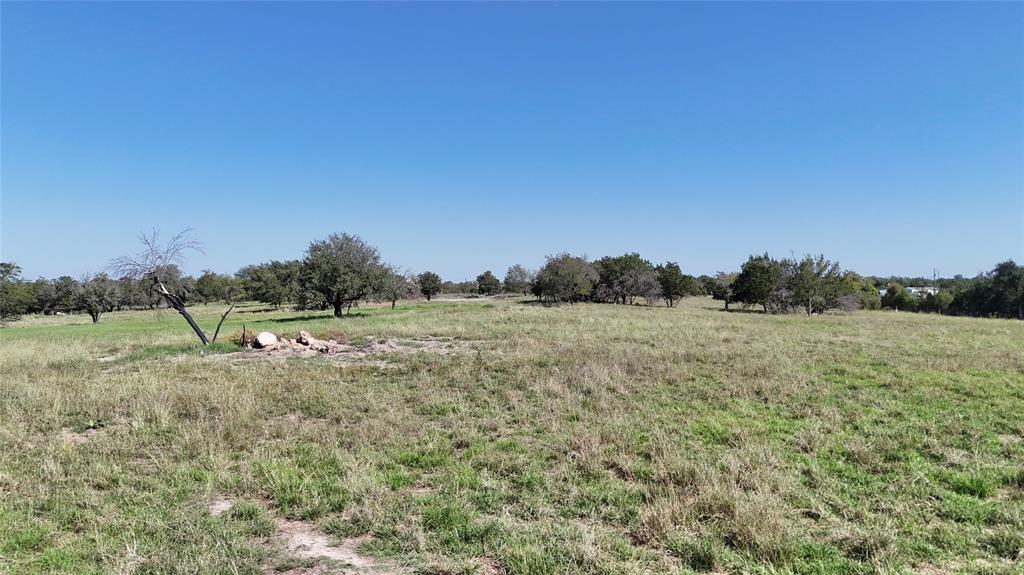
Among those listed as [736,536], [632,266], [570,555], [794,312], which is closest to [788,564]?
[736,536]

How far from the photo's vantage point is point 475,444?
22.6 ft

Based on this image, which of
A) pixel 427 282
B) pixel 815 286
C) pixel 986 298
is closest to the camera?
pixel 815 286

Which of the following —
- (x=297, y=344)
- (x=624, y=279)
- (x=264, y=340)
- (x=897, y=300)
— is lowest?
(x=297, y=344)

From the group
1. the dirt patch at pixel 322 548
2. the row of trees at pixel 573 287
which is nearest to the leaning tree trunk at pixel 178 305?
the row of trees at pixel 573 287

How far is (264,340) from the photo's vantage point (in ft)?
58.2

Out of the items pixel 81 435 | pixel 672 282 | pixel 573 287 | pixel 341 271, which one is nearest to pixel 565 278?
pixel 573 287

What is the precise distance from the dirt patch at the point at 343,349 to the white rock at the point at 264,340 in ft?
0.84

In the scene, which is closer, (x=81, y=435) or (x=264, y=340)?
(x=81, y=435)

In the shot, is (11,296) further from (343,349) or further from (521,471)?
(521,471)

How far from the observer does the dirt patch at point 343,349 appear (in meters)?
16.0

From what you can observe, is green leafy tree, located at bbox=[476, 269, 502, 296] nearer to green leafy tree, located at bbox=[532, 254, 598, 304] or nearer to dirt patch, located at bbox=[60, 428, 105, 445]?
green leafy tree, located at bbox=[532, 254, 598, 304]

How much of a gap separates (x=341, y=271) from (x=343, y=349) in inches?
736

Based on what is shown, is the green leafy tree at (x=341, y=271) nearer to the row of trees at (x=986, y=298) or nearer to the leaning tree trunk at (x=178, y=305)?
the leaning tree trunk at (x=178, y=305)

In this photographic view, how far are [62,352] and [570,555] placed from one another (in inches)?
882
